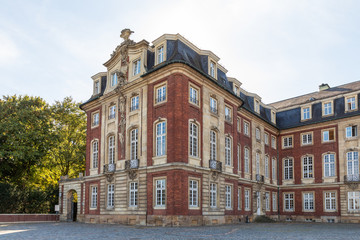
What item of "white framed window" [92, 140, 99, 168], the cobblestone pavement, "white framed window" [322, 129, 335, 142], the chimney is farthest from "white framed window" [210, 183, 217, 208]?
the chimney

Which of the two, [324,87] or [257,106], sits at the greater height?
[324,87]

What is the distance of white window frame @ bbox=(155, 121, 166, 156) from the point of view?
88.0 feet

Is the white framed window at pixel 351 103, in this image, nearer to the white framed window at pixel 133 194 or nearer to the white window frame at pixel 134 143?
the white window frame at pixel 134 143

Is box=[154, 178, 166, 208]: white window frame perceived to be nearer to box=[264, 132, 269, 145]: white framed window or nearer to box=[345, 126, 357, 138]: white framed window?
box=[264, 132, 269, 145]: white framed window

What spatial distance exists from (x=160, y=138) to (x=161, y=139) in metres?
0.16

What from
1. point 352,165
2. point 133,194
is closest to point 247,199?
point 352,165

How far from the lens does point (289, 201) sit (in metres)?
42.3

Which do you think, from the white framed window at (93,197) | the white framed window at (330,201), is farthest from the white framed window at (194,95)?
the white framed window at (330,201)

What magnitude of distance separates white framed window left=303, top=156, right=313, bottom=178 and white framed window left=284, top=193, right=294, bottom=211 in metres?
2.93

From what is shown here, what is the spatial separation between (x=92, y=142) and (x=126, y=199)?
8503 millimetres

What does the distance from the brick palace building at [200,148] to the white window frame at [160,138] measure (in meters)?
0.08

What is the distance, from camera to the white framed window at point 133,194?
1109 inches

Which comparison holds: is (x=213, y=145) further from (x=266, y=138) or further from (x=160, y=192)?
(x=266, y=138)

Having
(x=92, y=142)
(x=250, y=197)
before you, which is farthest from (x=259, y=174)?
(x=92, y=142)
